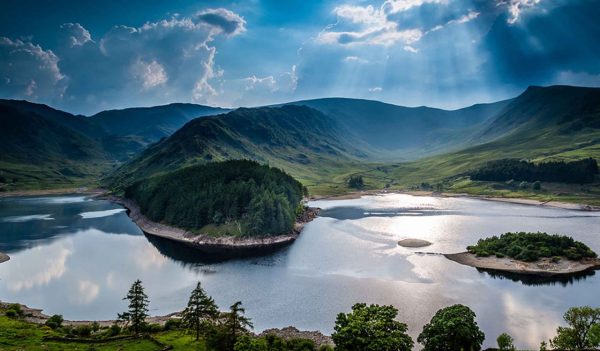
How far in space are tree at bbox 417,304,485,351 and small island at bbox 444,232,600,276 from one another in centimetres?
6466

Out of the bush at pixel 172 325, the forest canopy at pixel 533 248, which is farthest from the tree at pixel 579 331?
the bush at pixel 172 325

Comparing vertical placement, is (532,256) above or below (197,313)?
below

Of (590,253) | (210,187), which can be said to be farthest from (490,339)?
(210,187)

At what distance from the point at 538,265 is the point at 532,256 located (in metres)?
3.68

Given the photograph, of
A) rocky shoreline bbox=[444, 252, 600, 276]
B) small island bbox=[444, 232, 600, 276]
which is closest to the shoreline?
rocky shoreline bbox=[444, 252, 600, 276]

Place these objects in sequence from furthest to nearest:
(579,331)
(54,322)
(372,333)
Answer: (54,322)
(579,331)
(372,333)

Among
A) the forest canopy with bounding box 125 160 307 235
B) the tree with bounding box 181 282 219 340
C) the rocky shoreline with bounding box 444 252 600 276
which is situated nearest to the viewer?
the tree with bounding box 181 282 219 340

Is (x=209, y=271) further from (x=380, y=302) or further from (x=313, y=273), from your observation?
(x=380, y=302)

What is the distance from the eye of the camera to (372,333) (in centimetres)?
6019

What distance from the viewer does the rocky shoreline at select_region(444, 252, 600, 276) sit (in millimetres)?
112312

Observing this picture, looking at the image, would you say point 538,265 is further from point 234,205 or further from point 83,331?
point 83,331

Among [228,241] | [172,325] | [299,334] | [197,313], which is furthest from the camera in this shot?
[228,241]

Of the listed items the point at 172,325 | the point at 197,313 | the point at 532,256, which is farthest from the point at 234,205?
the point at 532,256

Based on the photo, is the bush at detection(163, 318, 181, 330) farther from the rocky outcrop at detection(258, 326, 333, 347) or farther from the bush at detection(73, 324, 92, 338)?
the rocky outcrop at detection(258, 326, 333, 347)
